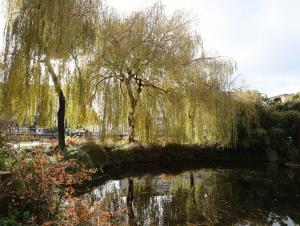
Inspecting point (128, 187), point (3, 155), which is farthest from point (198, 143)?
point (3, 155)

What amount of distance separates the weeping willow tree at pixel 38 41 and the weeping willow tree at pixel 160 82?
2.13 metres

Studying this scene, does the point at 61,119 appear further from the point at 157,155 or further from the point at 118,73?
the point at 157,155

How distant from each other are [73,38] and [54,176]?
6455mm

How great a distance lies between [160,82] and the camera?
15.3m

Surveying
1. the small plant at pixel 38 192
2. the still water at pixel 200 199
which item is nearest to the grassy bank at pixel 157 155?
the still water at pixel 200 199

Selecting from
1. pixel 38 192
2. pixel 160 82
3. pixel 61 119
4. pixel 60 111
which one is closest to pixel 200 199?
pixel 38 192

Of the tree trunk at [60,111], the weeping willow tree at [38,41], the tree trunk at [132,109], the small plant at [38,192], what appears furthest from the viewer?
the tree trunk at [132,109]

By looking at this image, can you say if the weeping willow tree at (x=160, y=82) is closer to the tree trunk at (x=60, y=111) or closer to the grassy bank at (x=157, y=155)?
the grassy bank at (x=157, y=155)

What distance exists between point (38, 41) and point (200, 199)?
659cm

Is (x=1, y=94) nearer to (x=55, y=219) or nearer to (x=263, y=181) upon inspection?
(x=55, y=219)

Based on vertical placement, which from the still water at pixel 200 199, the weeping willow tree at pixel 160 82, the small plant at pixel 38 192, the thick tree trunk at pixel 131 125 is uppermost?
the weeping willow tree at pixel 160 82

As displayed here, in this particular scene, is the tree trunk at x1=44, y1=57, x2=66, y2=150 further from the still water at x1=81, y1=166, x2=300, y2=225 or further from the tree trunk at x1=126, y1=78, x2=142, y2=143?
the tree trunk at x1=126, y1=78, x2=142, y2=143

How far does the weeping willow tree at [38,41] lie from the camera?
34.9ft

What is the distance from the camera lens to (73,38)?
11.0 metres
